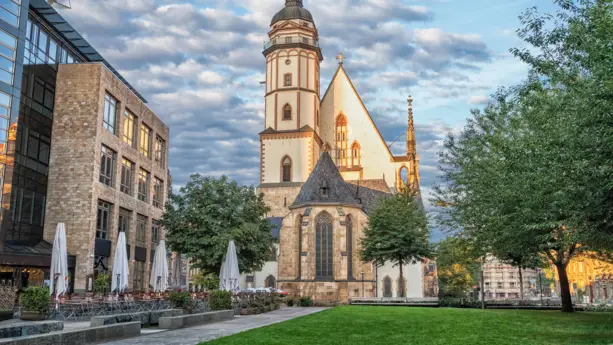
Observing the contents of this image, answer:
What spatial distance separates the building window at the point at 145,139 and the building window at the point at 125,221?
544 cm

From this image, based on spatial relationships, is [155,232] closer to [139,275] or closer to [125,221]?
[139,275]

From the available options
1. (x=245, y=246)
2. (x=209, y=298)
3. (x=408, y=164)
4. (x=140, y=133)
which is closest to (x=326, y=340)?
(x=209, y=298)

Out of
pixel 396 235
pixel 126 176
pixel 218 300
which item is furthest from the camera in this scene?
pixel 396 235

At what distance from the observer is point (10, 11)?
98.3 ft

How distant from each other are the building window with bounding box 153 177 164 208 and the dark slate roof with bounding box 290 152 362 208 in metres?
12.0

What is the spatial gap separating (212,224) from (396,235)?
15982 millimetres

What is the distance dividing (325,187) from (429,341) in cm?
4109

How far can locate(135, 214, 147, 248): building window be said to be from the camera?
4359cm

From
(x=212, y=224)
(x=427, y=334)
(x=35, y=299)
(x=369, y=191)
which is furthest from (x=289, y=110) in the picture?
(x=427, y=334)

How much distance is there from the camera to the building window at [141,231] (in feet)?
143

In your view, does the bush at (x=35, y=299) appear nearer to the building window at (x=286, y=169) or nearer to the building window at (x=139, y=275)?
the building window at (x=139, y=275)

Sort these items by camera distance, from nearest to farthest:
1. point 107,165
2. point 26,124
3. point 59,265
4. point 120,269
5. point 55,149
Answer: point 59,265
point 120,269
point 26,124
point 55,149
point 107,165

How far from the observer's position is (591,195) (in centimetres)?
1377

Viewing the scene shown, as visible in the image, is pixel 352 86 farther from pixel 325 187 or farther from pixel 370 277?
pixel 370 277
